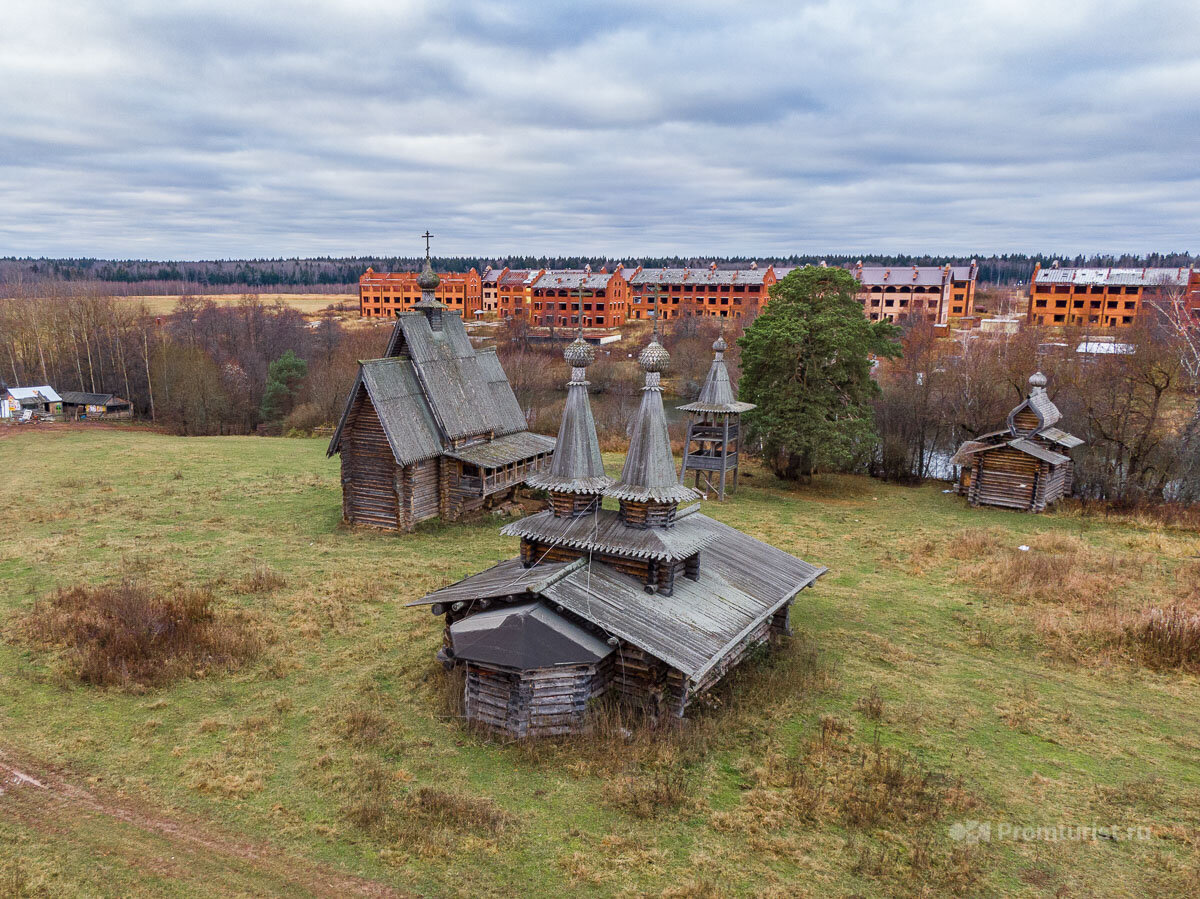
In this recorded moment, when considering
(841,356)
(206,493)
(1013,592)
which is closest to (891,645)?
(1013,592)

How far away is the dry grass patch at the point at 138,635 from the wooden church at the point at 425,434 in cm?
821

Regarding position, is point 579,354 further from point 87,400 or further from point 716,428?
point 87,400

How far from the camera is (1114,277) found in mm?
79688

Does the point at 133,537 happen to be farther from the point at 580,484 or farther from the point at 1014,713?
the point at 1014,713

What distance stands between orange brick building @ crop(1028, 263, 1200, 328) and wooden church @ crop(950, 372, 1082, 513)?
178 feet

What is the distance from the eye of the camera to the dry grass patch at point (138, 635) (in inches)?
551

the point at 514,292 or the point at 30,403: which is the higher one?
the point at 514,292

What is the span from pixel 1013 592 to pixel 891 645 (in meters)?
5.87

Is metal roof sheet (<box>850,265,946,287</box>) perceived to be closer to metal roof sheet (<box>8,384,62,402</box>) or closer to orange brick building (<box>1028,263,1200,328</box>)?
orange brick building (<box>1028,263,1200,328</box>)

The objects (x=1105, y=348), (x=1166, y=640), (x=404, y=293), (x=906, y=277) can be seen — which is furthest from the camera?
(x=404, y=293)

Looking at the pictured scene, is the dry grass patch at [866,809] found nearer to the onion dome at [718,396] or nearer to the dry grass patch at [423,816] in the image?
the dry grass patch at [423,816]

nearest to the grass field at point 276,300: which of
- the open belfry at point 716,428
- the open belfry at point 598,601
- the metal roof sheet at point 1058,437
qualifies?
the open belfry at point 716,428

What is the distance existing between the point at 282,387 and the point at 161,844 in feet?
160

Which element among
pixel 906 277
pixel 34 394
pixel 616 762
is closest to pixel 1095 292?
pixel 906 277
